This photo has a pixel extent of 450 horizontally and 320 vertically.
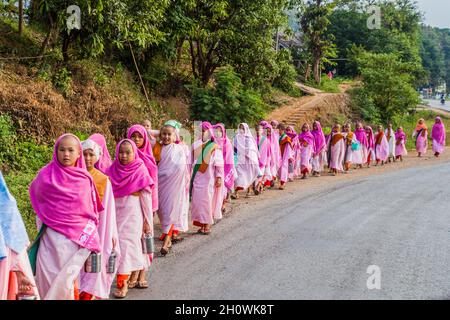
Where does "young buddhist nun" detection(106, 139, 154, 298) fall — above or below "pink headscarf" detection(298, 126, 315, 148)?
below

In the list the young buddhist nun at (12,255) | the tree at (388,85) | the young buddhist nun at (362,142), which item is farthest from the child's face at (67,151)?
the tree at (388,85)

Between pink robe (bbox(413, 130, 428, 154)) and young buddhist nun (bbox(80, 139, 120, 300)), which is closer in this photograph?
young buddhist nun (bbox(80, 139, 120, 300))

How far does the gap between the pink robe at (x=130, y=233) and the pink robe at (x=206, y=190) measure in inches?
113

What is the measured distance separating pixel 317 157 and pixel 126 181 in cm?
1256

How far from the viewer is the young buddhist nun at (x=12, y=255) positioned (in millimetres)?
4297

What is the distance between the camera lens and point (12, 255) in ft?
14.4

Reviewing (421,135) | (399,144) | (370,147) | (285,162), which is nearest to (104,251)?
(285,162)

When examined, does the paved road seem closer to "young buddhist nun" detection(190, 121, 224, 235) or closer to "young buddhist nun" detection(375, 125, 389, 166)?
"young buddhist nun" detection(190, 121, 224, 235)

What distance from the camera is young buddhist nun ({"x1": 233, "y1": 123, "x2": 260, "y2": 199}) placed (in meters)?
13.6

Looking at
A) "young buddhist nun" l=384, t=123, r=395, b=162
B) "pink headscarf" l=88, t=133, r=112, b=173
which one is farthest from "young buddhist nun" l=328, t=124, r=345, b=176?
"pink headscarf" l=88, t=133, r=112, b=173

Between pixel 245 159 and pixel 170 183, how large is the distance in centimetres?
541

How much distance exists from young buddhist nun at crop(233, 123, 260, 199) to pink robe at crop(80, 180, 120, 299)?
758 cm

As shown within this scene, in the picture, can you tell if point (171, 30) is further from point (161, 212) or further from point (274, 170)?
point (161, 212)

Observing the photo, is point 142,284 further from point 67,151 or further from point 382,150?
point 382,150
